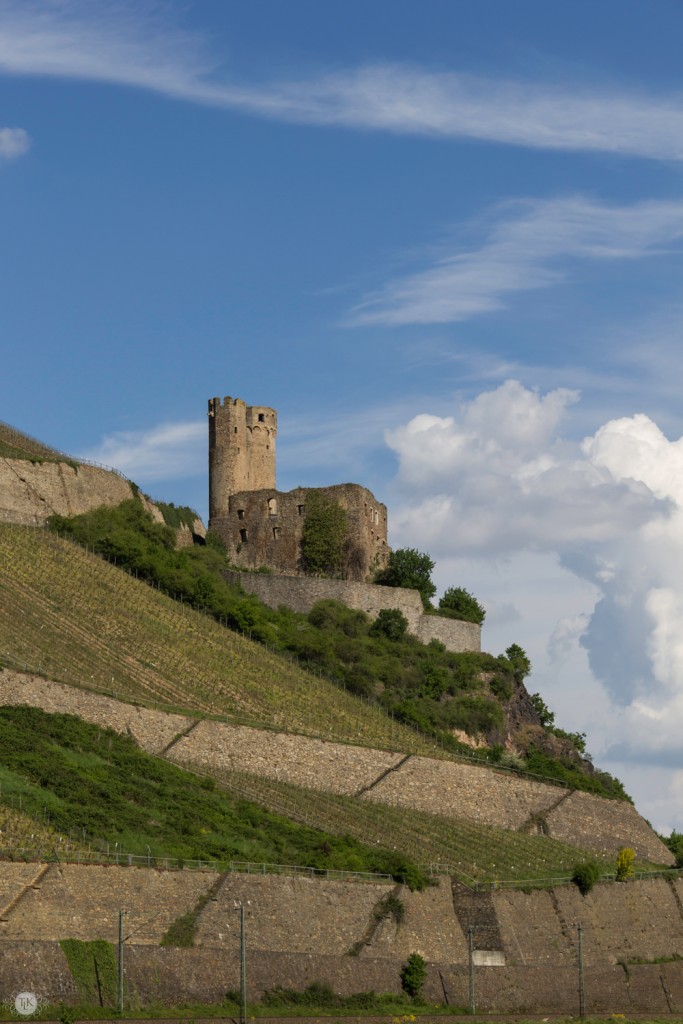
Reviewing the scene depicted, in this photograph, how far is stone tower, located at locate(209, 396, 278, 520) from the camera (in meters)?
89.1

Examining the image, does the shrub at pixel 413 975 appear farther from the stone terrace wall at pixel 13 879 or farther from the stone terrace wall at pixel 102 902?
the stone terrace wall at pixel 13 879

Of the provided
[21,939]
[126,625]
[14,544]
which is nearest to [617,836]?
[126,625]

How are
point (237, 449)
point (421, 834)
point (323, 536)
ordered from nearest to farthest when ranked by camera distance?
1. point (421, 834)
2. point (323, 536)
3. point (237, 449)

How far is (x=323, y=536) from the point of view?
85.6 meters

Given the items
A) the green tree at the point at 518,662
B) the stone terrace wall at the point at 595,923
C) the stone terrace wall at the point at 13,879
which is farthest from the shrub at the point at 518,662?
the stone terrace wall at the point at 13,879

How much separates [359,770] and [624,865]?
8.89 metres

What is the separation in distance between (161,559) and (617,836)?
71.4 ft

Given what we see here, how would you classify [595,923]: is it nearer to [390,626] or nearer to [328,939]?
[328,939]

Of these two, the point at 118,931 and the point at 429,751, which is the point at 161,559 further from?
the point at 118,931

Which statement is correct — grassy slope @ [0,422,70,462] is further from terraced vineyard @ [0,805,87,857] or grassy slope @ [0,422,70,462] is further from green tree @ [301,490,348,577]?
terraced vineyard @ [0,805,87,857]

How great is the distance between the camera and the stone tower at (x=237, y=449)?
8912 cm

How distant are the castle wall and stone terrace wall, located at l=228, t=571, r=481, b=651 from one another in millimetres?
2534

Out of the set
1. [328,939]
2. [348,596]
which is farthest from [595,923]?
[348,596]

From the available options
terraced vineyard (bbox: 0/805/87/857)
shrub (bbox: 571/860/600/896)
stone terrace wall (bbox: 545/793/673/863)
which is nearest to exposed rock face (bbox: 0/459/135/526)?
stone terrace wall (bbox: 545/793/673/863)
